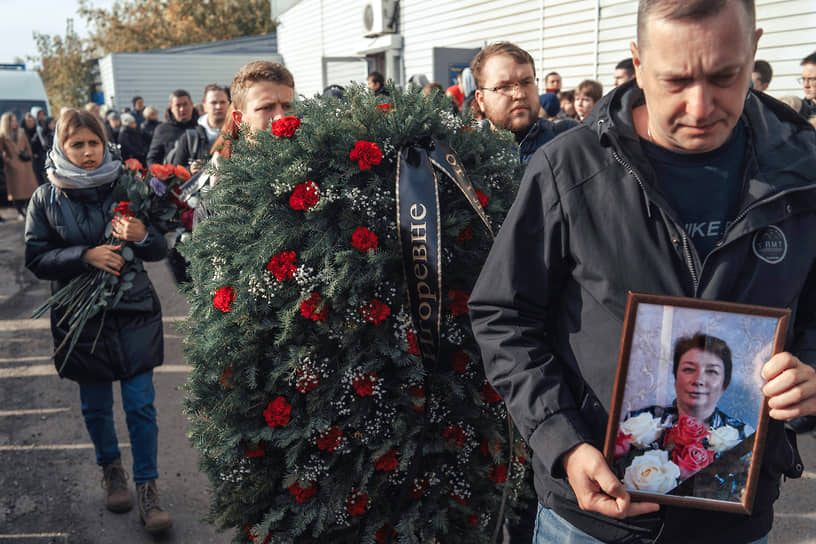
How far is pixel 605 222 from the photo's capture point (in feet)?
4.67

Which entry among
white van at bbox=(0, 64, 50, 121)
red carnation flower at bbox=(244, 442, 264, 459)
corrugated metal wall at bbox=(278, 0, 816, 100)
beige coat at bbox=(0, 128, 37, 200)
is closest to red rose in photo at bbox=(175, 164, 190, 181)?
red carnation flower at bbox=(244, 442, 264, 459)

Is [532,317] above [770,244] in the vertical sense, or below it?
below

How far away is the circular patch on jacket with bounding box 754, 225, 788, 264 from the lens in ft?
4.53

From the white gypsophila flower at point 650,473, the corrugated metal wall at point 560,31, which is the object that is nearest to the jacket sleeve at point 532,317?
the white gypsophila flower at point 650,473

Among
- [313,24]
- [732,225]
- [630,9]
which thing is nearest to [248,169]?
[732,225]

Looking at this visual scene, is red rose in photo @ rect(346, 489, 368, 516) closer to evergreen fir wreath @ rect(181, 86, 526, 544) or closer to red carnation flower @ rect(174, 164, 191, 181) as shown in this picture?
evergreen fir wreath @ rect(181, 86, 526, 544)

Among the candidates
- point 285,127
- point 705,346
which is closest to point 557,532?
point 705,346

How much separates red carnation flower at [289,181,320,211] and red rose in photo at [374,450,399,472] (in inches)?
33.1

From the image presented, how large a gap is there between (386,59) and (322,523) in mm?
14866

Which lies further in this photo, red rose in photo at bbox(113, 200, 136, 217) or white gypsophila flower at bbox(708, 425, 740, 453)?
red rose in photo at bbox(113, 200, 136, 217)

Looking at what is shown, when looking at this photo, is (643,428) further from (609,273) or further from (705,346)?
(609,273)

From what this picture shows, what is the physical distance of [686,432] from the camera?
1.38m

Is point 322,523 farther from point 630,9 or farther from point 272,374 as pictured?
point 630,9

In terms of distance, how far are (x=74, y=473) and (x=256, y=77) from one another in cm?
271
